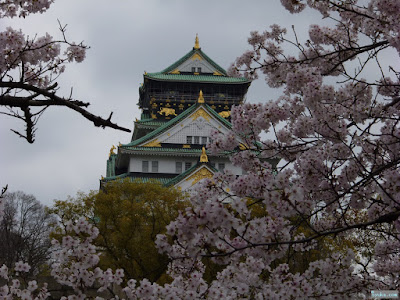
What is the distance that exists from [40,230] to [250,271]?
43.7 metres

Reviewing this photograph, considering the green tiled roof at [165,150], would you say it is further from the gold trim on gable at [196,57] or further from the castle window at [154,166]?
the gold trim on gable at [196,57]

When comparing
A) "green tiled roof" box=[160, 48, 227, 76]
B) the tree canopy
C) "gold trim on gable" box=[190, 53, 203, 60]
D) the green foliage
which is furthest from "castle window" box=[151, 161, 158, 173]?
the tree canopy

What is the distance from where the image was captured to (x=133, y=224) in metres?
20.8

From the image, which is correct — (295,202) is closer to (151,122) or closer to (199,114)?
(199,114)

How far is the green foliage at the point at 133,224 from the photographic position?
63.8 ft

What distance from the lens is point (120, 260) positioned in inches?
→ 780

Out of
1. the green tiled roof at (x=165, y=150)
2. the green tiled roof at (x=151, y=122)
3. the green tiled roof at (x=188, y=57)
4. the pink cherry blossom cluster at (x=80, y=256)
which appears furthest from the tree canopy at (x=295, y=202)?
the green tiled roof at (x=188, y=57)

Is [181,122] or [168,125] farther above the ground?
[181,122]

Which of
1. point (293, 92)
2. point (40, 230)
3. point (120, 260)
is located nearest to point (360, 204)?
point (293, 92)

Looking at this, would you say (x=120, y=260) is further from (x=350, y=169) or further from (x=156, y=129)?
(x=156, y=129)

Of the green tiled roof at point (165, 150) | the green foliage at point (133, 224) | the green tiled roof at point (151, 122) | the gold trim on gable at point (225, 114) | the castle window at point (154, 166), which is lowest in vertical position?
the green foliage at point (133, 224)

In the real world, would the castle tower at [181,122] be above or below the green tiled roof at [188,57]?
below

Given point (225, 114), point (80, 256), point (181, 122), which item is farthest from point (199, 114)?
point (80, 256)

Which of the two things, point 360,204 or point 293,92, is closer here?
point 360,204
